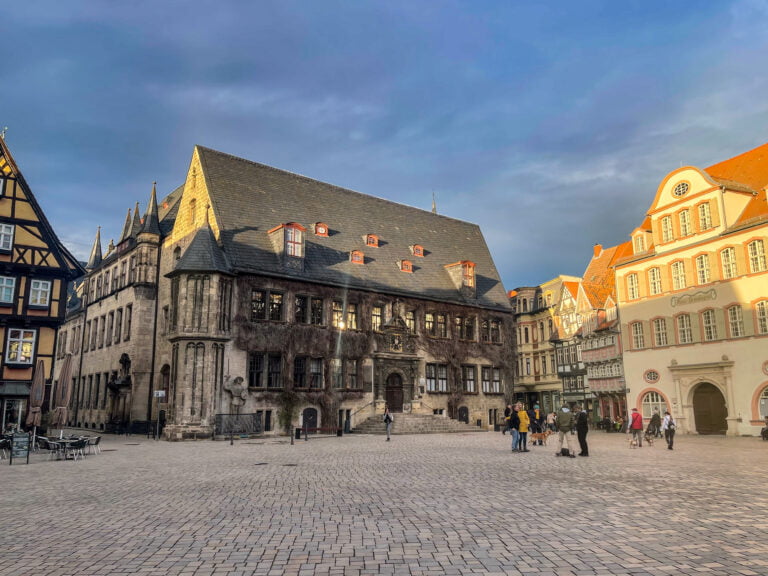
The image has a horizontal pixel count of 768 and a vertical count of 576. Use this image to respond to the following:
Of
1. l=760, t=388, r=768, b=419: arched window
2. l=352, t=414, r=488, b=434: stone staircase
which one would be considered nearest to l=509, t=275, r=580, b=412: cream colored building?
l=352, t=414, r=488, b=434: stone staircase

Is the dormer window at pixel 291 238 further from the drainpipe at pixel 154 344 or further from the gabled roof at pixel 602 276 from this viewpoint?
the gabled roof at pixel 602 276

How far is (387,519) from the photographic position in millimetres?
8820

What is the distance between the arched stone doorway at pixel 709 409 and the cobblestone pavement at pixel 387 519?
2129cm

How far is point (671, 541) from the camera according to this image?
737 cm

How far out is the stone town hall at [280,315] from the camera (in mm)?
31703

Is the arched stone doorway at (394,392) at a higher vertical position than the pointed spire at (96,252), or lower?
lower

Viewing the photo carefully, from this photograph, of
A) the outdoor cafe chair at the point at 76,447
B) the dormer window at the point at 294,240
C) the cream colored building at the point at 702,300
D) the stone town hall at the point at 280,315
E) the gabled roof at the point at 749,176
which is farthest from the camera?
the dormer window at the point at 294,240

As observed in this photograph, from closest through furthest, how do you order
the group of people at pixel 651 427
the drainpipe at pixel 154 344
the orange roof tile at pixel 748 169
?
1. the group of people at pixel 651 427
2. the orange roof tile at pixel 748 169
3. the drainpipe at pixel 154 344

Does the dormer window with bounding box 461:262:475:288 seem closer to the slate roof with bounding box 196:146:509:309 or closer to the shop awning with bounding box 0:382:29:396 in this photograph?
the slate roof with bounding box 196:146:509:309

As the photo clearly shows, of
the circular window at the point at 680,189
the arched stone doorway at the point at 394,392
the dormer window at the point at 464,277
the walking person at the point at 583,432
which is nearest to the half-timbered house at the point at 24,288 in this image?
the arched stone doorway at the point at 394,392

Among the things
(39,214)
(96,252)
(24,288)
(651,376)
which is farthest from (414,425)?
(96,252)

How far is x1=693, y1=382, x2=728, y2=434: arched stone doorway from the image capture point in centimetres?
3566

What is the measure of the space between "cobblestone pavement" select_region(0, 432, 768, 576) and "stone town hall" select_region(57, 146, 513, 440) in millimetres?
15329

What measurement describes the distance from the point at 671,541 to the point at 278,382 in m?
28.1
